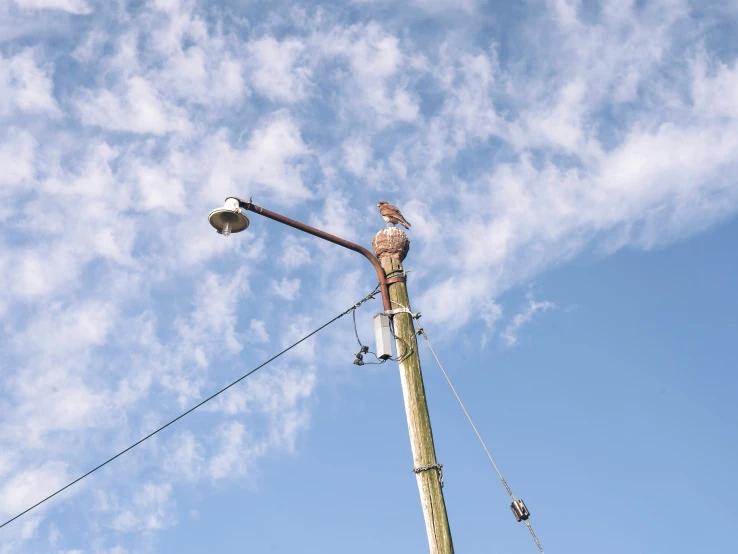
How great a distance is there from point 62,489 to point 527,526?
6.88m

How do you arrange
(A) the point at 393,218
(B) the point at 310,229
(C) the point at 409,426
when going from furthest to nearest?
(A) the point at 393,218 → (B) the point at 310,229 → (C) the point at 409,426

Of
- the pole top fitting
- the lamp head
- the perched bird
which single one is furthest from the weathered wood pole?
the lamp head

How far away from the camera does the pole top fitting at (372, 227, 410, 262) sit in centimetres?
725

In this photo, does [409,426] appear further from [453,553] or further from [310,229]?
[310,229]

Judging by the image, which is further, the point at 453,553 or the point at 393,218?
the point at 393,218

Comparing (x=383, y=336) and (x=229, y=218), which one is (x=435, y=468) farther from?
(x=229, y=218)

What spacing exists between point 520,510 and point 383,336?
2065 millimetres

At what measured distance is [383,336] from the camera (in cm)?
667

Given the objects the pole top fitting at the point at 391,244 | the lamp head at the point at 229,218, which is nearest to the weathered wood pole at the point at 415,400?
the pole top fitting at the point at 391,244

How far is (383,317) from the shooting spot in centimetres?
683

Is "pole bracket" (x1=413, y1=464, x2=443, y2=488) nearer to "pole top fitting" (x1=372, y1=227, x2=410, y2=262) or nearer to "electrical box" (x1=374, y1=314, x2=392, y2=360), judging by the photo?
"electrical box" (x1=374, y1=314, x2=392, y2=360)

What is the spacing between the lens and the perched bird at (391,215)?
8.12m

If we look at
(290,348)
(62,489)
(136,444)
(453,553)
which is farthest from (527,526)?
(62,489)

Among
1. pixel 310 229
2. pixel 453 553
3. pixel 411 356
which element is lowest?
pixel 453 553
